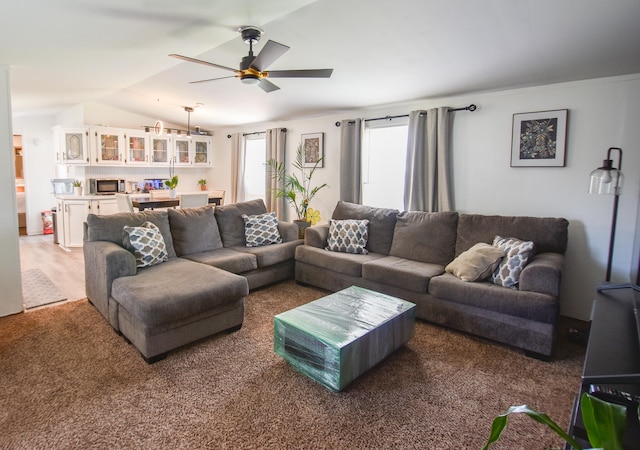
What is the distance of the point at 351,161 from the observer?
491 centimetres

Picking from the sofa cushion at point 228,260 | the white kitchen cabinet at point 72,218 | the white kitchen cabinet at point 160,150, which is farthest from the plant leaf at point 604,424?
the white kitchen cabinet at point 160,150

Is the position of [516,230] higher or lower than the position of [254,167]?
lower

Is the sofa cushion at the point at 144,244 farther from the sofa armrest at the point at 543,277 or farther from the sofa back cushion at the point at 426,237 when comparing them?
the sofa armrest at the point at 543,277

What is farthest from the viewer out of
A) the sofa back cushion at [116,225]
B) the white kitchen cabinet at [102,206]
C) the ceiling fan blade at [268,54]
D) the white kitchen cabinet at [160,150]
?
the white kitchen cabinet at [160,150]

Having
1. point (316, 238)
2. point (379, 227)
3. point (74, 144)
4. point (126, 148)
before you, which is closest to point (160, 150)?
point (126, 148)

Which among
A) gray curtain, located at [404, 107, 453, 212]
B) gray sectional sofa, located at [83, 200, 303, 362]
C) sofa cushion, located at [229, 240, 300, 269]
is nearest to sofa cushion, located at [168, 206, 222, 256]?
gray sectional sofa, located at [83, 200, 303, 362]

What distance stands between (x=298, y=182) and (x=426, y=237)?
8.12 ft

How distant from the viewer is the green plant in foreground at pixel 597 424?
750 mm

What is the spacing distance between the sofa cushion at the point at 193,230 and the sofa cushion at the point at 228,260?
3.7 inches

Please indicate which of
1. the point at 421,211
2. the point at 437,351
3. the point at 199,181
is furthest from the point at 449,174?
the point at 199,181

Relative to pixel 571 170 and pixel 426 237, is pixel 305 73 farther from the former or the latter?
pixel 571 170

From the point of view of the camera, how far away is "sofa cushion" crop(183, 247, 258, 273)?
357 centimetres

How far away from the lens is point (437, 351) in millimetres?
2709

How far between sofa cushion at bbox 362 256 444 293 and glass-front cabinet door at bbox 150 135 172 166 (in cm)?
511
